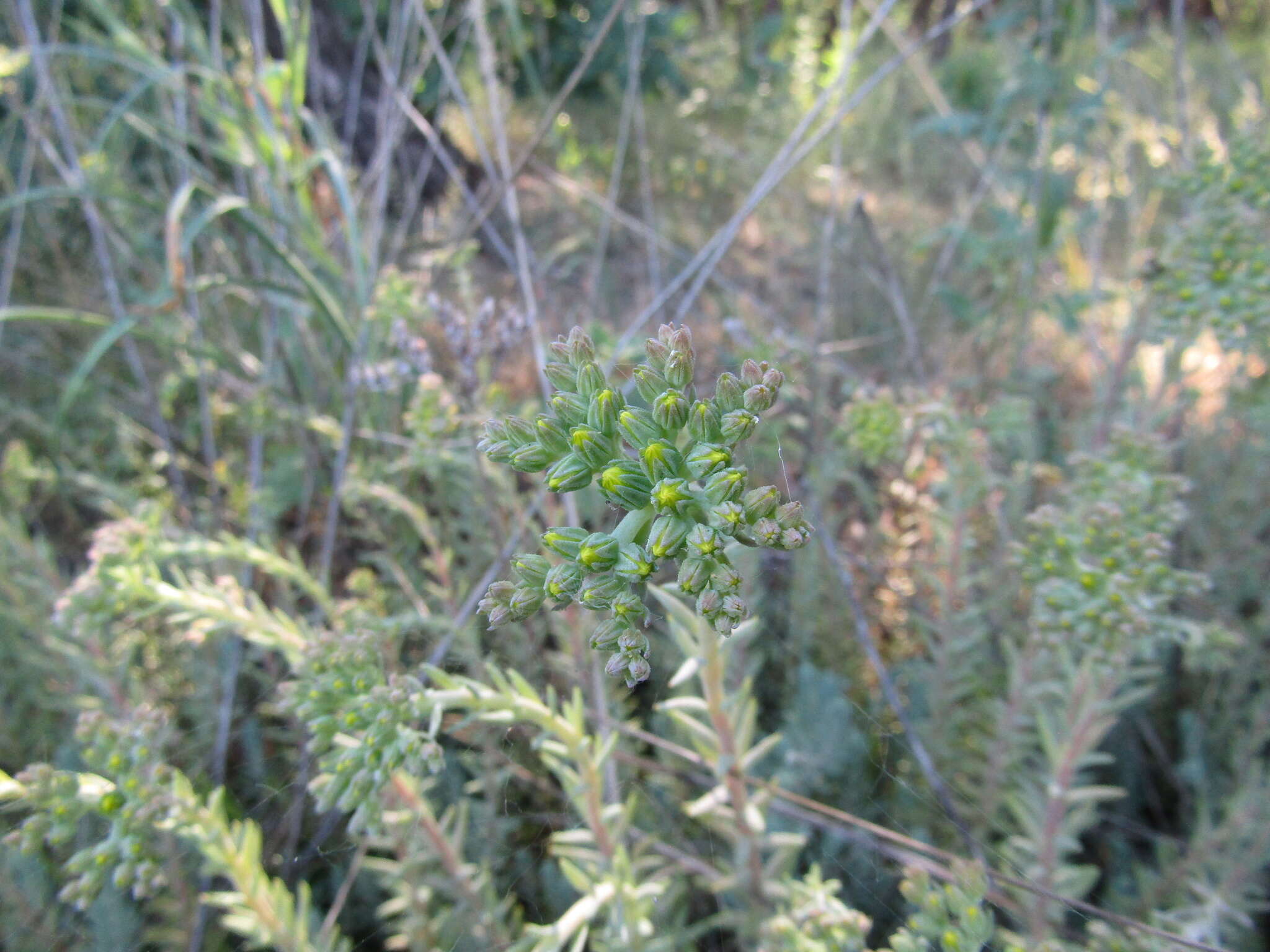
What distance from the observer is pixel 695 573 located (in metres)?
0.99

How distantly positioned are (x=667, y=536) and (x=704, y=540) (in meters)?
0.05

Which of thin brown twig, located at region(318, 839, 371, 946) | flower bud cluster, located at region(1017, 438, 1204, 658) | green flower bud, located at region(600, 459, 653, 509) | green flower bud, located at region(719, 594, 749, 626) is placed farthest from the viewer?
thin brown twig, located at region(318, 839, 371, 946)

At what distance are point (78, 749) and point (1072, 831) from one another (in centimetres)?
260

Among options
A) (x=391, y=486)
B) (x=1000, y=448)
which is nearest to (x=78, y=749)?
(x=391, y=486)

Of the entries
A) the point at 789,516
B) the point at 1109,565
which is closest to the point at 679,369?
the point at 789,516

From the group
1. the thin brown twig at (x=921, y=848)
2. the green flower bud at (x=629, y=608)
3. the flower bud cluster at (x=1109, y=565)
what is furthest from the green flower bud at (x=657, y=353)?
the flower bud cluster at (x=1109, y=565)

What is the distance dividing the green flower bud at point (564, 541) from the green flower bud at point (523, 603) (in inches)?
2.6

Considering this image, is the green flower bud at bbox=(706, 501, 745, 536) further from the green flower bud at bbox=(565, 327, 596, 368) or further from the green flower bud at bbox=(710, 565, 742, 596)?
the green flower bud at bbox=(565, 327, 596, 368)

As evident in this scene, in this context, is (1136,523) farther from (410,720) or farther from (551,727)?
(410,720)

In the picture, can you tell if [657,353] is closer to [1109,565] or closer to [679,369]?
[679,369]

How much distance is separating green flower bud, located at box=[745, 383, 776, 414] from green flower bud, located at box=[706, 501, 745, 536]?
0.46 ft

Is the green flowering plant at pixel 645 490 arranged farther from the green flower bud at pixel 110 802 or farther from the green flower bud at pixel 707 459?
the green flower bud at pixel 110 802

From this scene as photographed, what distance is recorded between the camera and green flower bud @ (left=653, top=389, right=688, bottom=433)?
3.48 feet

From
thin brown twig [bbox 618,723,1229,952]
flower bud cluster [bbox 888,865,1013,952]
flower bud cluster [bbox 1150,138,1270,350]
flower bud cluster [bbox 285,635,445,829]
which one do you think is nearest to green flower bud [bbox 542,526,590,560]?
flower bud cluster [bbox 285,635,445,829]
